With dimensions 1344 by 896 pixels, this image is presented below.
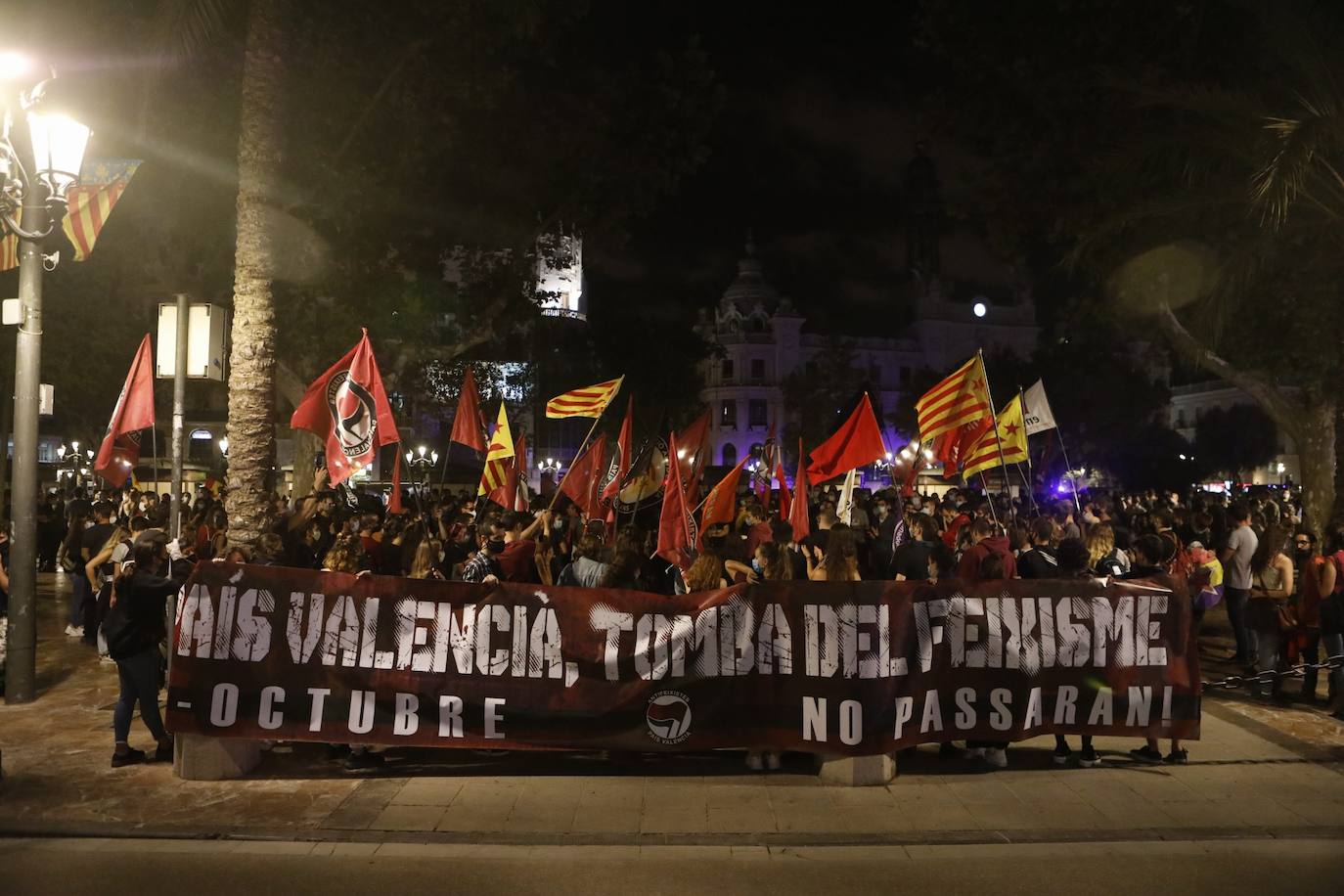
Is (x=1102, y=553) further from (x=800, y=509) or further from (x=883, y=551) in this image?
(x=800, y=509)

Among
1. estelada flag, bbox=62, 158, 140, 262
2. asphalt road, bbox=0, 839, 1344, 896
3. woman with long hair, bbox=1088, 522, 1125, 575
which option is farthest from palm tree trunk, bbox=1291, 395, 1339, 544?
estelada flag, bbox=62, 158, 140, 262

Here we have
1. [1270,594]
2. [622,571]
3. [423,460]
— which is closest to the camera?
[622,571]

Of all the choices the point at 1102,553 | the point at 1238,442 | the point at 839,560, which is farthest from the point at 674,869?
the point at 1238,442

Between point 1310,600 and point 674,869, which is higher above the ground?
point 1310,600

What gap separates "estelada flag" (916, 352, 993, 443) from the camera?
10898mm

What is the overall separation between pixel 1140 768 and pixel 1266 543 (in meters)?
3.18

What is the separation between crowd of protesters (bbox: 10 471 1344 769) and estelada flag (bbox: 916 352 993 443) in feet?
4.00

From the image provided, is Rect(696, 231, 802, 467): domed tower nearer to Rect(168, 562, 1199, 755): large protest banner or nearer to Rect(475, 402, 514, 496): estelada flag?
Rect(475, 402, 514, 496): estelada flag

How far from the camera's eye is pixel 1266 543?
9.36m

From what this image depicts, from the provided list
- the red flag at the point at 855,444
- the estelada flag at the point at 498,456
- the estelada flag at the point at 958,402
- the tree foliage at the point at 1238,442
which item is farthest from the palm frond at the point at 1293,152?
the tree foliage at the point at 1238,442

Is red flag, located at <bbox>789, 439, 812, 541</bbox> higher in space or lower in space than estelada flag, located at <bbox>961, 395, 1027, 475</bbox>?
lower

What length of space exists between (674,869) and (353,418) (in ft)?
17.6

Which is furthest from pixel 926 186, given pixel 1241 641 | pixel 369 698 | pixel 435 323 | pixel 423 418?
pixel 369 698

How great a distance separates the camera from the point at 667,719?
699 centimetres
